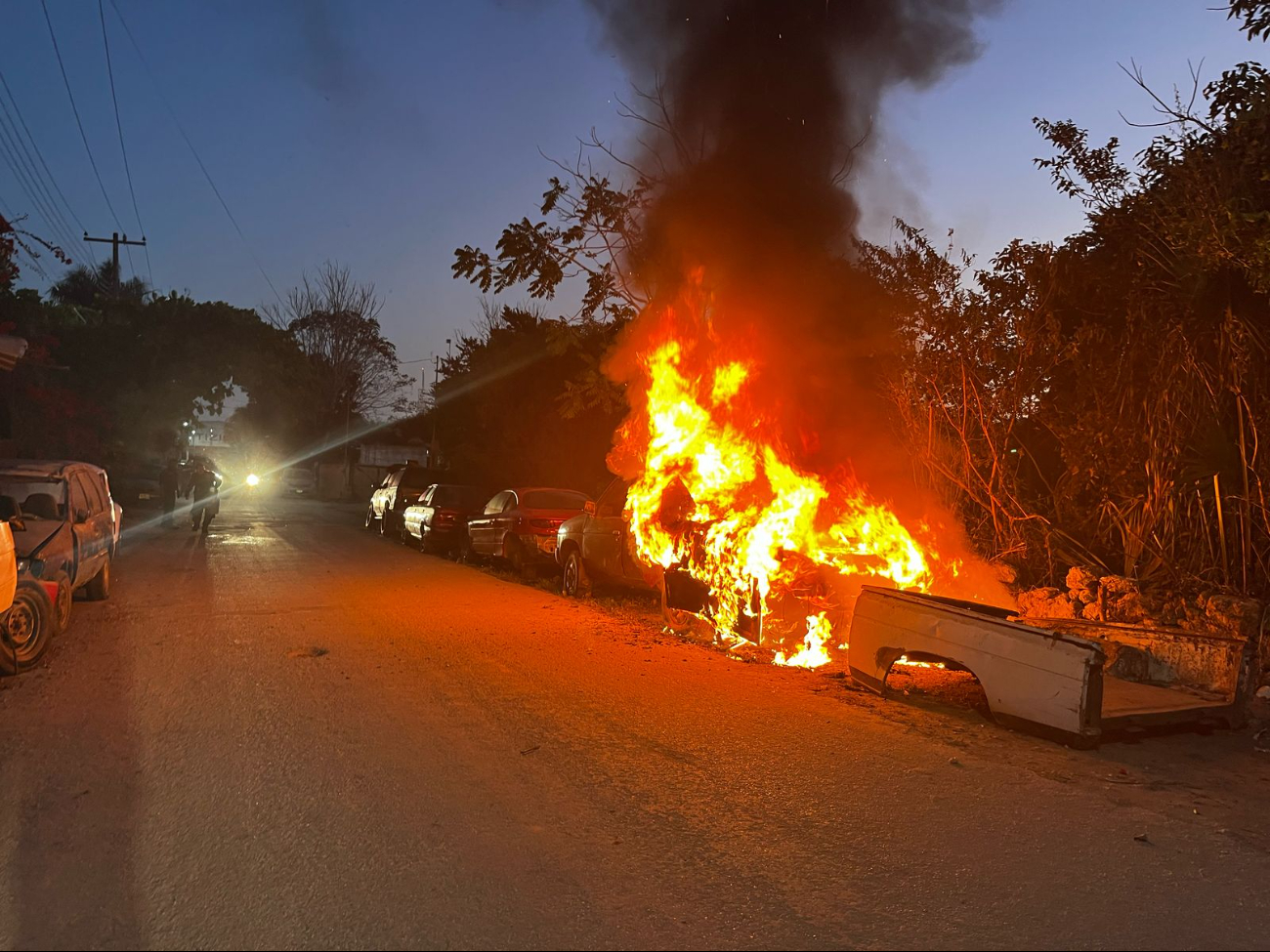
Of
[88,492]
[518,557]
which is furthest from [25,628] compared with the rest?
[518,557]

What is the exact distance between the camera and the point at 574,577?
44.2 feet

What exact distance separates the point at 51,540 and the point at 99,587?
299 cm

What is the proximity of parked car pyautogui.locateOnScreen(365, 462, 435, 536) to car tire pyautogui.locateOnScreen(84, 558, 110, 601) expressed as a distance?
34.5ft

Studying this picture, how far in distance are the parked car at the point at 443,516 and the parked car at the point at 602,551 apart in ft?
20.4

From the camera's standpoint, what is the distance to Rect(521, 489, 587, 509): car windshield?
16.4 metres

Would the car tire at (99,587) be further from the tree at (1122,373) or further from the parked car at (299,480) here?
the parked car at (299,480)

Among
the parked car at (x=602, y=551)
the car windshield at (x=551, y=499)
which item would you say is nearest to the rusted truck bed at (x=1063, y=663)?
the parked car at (x=602, y=551)

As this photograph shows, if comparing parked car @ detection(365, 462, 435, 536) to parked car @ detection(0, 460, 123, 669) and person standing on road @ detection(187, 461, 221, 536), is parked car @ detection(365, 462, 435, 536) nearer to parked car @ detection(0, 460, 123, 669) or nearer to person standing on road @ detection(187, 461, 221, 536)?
person standing on road @ detection(187, 461, 221, 536)

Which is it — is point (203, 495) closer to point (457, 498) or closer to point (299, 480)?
point (457, 498)

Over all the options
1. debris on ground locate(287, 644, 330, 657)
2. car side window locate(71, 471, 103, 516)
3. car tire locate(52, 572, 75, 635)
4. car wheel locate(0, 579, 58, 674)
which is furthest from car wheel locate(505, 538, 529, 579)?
car wheel locate(0, 579, 58, 674)

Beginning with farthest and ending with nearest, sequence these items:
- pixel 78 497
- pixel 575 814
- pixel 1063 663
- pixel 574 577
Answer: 1. pixel 574 577
2. pixel 78 497
3. pixel 1063 663
4. pixel 575 814

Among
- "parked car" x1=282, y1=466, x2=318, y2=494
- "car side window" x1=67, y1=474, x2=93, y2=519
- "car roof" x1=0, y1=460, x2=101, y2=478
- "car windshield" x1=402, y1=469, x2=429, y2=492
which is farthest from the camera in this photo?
"parked car" x1=282, y1=466, x2=318, y2=494

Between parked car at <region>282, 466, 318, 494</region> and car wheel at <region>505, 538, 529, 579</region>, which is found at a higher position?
parked car at <region>282, 466, 318, 494</region>

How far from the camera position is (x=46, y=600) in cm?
833
